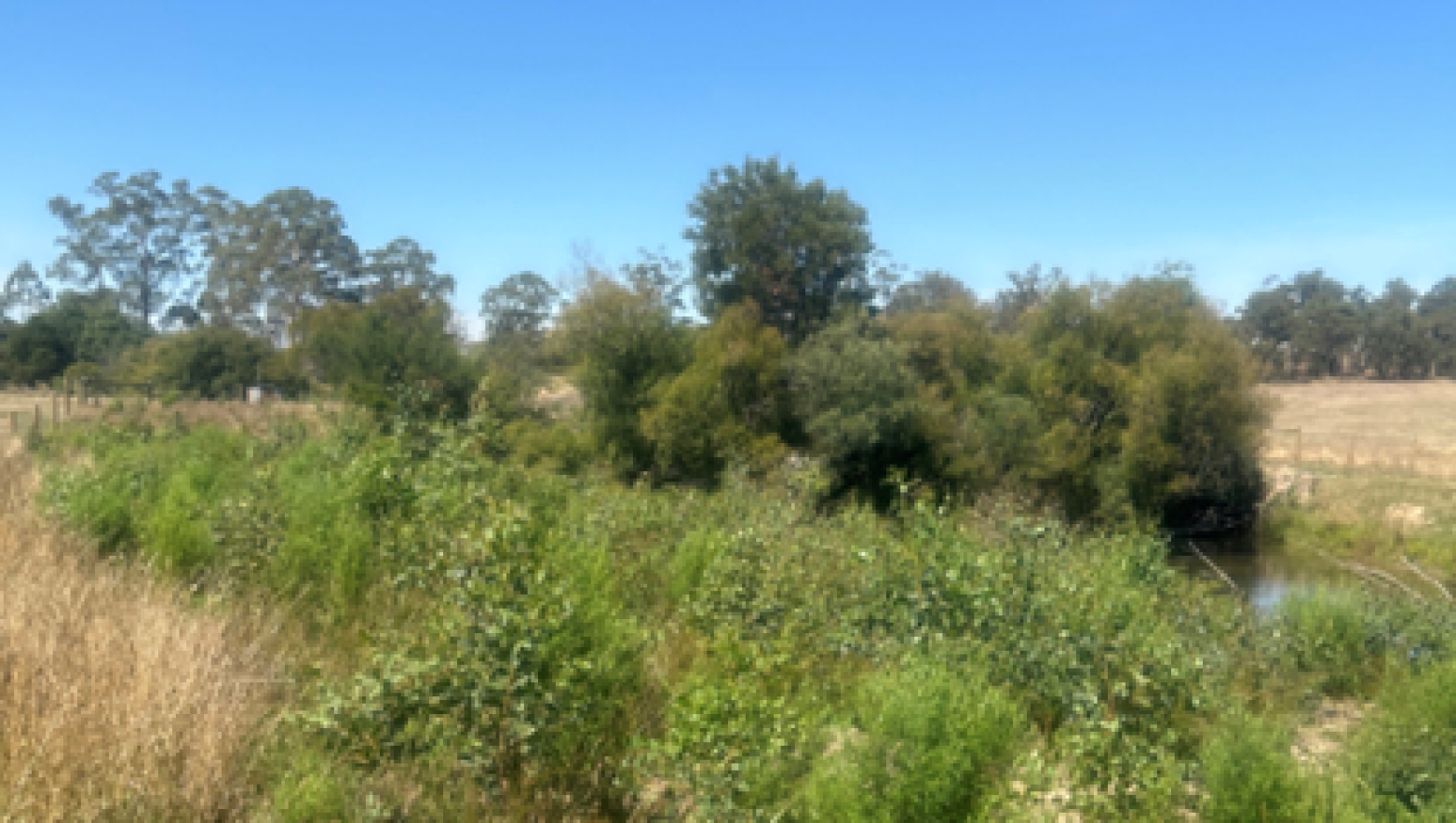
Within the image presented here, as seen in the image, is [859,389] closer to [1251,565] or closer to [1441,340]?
[1251,565]

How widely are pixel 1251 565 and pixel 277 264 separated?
4890 cm

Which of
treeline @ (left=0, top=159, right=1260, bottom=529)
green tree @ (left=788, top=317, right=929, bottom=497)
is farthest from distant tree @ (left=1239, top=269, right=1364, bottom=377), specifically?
green tree @ (left=788, top=317, right=929, bottom=497)

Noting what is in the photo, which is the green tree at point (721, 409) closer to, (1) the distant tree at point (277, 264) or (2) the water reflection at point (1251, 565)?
(2) the water reflection at point (1251, 565)

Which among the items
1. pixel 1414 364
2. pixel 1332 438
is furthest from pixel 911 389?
pixel 1414 364

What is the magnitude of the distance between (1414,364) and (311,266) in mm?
64877

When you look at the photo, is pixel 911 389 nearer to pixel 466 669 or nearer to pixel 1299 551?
pixel 1299 551

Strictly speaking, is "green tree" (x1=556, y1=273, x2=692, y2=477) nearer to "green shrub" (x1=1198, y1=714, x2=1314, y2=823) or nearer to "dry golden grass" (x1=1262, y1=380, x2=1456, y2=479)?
"dry golden grass" (x1=1262, y1=380, x2=1456, y2=479)

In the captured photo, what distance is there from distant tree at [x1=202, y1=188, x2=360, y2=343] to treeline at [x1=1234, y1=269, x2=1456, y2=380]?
54.6 metres

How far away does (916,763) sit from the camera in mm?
3875

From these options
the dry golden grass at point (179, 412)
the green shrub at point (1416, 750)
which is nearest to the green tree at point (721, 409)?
the dry golden grass at point (179, 412)

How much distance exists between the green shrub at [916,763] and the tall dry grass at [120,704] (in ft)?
7.75

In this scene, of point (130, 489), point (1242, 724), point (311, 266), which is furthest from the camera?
point (311, 266)

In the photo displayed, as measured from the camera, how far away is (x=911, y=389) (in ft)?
80.4

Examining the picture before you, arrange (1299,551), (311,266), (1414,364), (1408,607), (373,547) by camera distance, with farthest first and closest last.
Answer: (1414,364)
(311,266)
(1299,551)
(1408,607)
(373,547)
